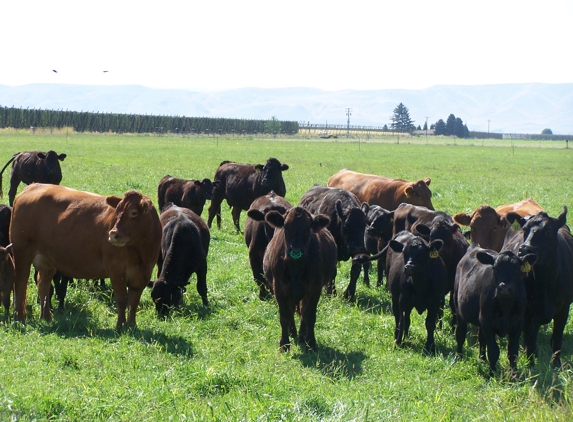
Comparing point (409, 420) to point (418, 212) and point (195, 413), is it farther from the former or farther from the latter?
point (418, 212)

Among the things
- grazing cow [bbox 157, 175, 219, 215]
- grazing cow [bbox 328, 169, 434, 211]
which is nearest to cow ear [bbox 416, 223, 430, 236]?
grazing cow [bbox 328, 169, 434, 211]

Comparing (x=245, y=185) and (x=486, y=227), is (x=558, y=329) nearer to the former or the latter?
(x=486, y=227)

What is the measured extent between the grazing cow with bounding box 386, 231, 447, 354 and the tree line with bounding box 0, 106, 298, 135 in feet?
264

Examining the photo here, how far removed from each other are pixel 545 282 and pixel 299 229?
272 centimetres

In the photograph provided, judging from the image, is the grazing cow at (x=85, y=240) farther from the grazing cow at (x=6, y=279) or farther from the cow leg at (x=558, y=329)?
the cow leg at (x=558, y=329)

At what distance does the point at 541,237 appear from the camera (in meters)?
7.77

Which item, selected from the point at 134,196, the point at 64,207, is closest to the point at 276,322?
the point at 134,196

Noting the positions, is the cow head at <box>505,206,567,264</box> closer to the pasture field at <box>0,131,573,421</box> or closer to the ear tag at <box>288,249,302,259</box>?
the pasture field at <box>0,131,573,421</box>

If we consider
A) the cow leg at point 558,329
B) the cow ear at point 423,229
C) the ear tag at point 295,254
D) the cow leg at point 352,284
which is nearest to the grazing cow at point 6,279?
the ear tag at point 295,254

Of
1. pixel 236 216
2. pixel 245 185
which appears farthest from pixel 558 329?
pixel 245 185

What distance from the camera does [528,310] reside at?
772 cm

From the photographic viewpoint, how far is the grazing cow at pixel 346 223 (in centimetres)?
1039

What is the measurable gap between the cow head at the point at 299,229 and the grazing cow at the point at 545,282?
85.8 inches

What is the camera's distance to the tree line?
84.1 metres
